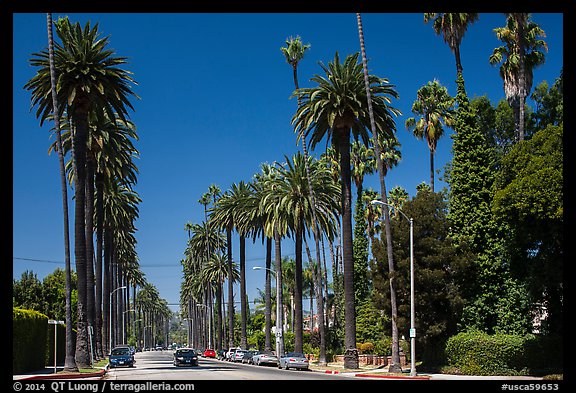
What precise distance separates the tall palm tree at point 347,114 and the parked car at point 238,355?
2992 centimetres

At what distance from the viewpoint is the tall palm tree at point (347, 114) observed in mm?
52875

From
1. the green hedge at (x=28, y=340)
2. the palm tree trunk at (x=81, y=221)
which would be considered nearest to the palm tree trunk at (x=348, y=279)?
the palm tree trunk at (x=81, y=221)

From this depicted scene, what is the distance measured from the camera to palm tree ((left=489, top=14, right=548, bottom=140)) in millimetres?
55812

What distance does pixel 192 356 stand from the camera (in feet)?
189

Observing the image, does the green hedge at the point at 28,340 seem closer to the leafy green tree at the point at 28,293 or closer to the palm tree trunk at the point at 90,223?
the palm tree trunk at the point at 90,223

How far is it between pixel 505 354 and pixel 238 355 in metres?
45.1

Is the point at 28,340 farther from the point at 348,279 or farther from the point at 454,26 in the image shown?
the point at 454,26

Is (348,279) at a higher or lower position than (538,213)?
lower

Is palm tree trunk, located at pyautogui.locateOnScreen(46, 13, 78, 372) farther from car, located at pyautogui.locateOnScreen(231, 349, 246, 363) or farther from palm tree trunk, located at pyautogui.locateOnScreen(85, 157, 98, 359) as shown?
car, located at pyautogui.locateOnScreen(231, 349, 246, 363)

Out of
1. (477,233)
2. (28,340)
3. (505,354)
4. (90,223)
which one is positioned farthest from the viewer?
(90,223)

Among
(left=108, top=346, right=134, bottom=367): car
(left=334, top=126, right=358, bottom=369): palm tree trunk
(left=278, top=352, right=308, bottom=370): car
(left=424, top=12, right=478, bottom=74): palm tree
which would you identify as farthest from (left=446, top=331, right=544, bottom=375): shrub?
(left=108, top=346, right=134, bottom=367): car

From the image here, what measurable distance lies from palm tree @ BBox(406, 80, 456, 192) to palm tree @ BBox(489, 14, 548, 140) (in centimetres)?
1088

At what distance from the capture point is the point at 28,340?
48.1 m

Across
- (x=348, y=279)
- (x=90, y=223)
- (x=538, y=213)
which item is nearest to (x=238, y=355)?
(x=90, y=223)
